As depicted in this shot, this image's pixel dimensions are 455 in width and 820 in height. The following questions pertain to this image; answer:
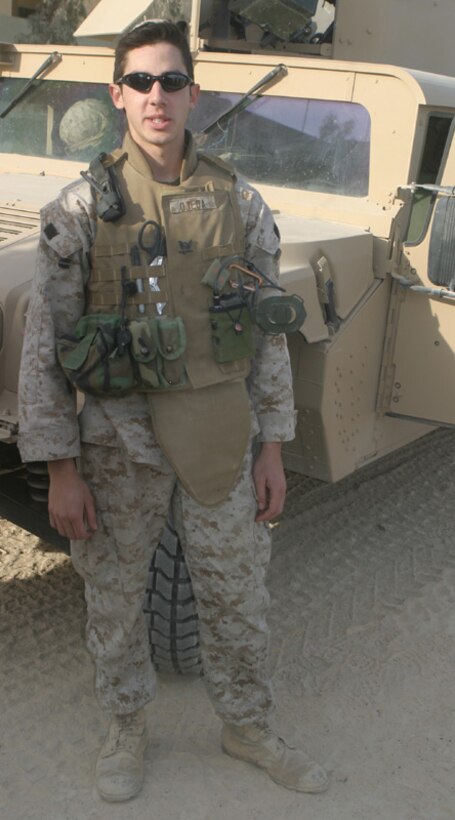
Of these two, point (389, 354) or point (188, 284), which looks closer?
point (188, 284)

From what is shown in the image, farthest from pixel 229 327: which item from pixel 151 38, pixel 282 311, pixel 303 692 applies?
pixel 303 692

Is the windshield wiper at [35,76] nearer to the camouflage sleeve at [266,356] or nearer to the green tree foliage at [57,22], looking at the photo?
the camouflage sleeve at [266,356]

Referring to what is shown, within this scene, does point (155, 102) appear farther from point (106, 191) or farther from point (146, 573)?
point (146, 573)

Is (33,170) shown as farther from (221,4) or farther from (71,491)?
(71,491)

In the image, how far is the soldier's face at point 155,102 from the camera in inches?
81.0

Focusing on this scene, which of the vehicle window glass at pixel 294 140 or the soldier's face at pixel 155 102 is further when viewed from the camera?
the vehicle window glass at pixel 294 140

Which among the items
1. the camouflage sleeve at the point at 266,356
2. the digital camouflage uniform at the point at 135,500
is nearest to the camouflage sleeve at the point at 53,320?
the digital camouflage uniform at the point at 135,500

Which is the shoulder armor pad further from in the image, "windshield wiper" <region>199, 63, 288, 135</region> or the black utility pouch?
"windshield wiper" <region>199, 63, 288, 135</region>

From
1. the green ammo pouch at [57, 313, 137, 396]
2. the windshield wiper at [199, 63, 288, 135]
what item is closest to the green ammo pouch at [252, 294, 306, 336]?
the green ammo pouch at [57, 313, 137, 396]

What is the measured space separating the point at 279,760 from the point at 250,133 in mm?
2241

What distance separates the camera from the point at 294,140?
3654 millimetres

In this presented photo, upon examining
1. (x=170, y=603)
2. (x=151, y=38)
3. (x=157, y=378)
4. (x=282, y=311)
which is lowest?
(x=170, y=603)

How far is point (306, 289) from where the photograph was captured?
10.0 feet

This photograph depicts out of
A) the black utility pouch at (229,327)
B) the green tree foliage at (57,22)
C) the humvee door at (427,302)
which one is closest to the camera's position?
the black utility pouch at (229,327)
